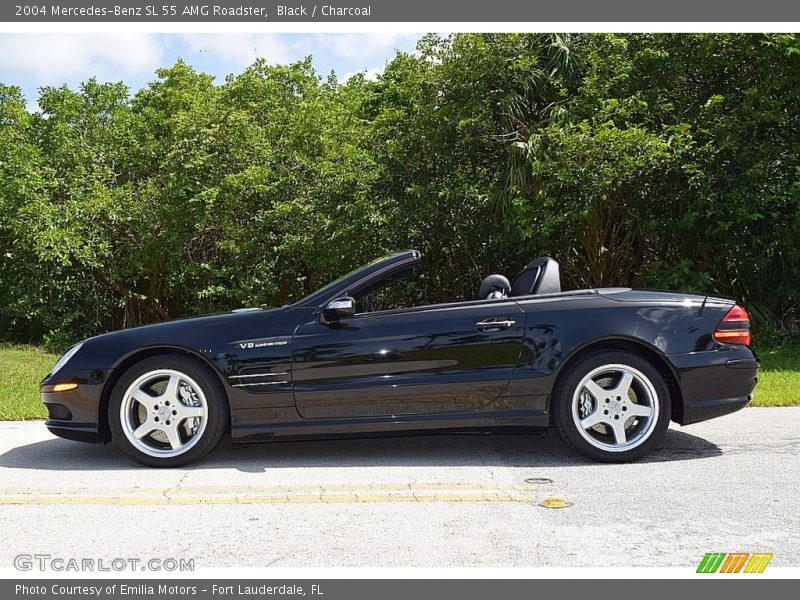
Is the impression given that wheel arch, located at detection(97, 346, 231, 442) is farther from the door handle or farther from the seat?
the seat

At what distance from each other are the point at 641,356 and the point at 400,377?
1.59 meters

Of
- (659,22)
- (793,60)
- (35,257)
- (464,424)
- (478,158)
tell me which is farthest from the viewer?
(35,257)

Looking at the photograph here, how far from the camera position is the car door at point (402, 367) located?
545 cm

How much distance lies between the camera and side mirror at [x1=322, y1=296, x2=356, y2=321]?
550 centimetres

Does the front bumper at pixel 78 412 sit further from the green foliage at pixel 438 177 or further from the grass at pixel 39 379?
the green foliage at pixel 438 177

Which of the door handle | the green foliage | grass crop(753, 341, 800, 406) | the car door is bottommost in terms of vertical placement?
grass crop(753, 341, 800, 406)

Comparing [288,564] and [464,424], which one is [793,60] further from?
[288,564]

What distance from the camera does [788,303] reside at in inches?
559

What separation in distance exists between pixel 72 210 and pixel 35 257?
233cm

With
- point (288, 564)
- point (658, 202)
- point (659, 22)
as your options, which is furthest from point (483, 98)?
point (288, 564)

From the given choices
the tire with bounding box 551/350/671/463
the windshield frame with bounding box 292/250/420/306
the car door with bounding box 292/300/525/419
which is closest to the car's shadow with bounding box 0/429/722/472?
the tire with bounding box 551/350/671/463

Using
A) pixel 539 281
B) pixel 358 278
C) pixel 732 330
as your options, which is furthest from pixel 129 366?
pixel 732 330

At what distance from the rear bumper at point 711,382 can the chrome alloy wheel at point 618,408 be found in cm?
23

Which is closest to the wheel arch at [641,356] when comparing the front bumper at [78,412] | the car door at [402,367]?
the car door at [402,367]
